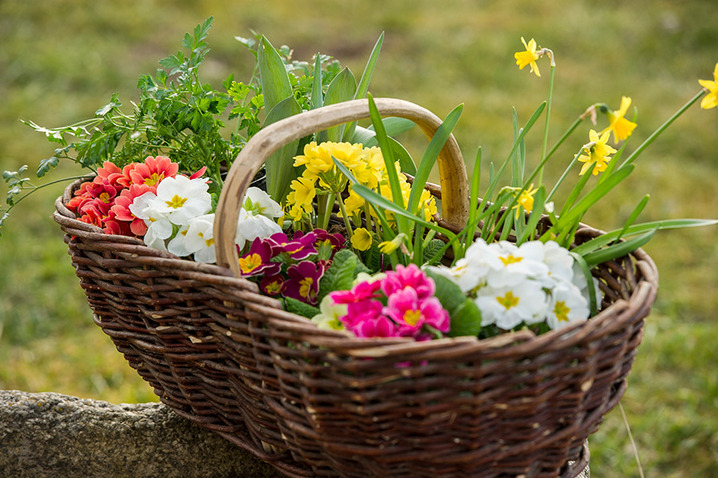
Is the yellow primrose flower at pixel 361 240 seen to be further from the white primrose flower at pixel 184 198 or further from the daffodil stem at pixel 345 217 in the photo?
the white primrose flower at pixel 184 198

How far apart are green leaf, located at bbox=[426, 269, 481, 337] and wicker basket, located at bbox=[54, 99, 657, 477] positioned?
0.08m

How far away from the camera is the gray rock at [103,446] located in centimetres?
120

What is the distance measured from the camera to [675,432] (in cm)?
202

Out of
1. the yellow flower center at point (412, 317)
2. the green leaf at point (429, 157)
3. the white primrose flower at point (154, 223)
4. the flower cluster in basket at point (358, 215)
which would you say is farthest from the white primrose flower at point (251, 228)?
the yellow flower center at point (412, 317)

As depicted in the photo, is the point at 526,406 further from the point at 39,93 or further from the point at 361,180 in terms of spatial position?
the point at 39,93

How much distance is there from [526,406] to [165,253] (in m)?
0.53

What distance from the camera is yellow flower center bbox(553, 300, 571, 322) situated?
35.0 inches

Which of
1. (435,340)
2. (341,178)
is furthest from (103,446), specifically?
(435,340)

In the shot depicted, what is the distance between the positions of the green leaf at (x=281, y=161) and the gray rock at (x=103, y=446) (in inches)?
18.0

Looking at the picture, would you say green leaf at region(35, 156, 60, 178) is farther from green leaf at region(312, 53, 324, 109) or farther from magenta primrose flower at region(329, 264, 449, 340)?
magenta primrose flower at region(329, 264, 449, 340)

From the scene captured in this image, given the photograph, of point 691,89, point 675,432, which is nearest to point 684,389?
point 675,432

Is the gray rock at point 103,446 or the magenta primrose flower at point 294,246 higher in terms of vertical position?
the magenta primrose flower at point 294,246

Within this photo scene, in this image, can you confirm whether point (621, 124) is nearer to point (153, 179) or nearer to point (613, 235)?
point (613, 235)

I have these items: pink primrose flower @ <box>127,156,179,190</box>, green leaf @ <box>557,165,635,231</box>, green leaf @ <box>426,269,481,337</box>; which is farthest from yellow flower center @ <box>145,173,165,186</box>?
green leaf @ <box>557,165,635,231</box>
